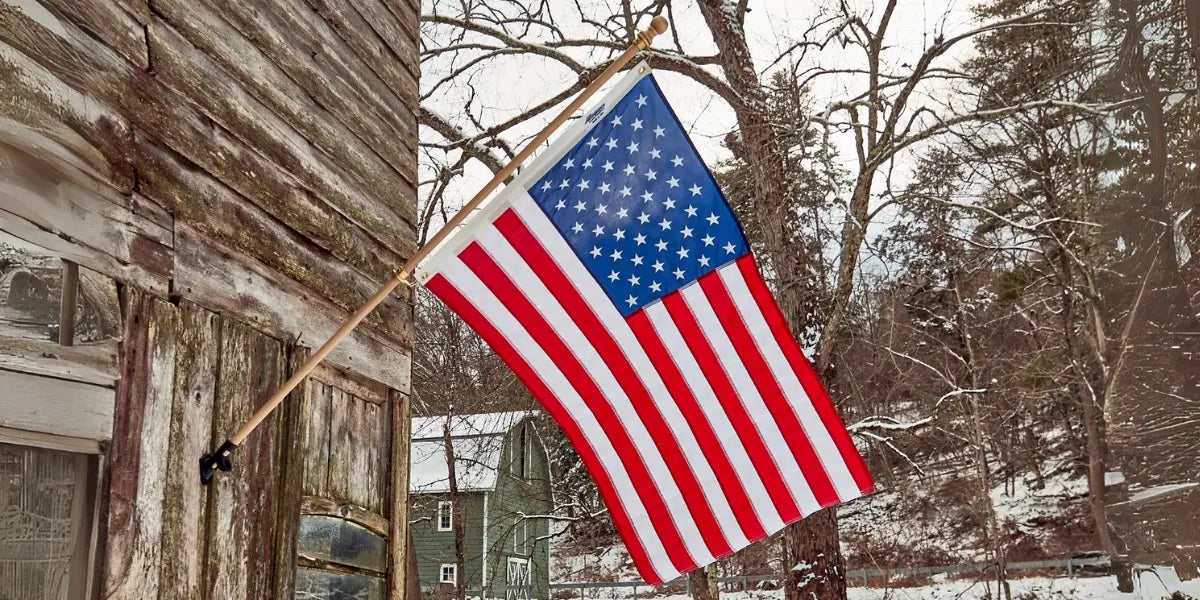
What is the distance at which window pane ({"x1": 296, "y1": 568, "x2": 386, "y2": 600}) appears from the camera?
3131 mm

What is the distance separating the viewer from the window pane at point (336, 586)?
3131 millimetres

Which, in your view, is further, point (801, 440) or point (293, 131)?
point (801, 440)

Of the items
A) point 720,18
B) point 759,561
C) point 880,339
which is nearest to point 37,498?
point 720,18

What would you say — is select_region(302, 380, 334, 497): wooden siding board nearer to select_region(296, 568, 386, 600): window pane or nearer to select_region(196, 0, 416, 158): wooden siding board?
select_region(296, 568, 386, 600): window pane

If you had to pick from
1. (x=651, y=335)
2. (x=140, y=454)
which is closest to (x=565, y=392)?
(x=651, y=335)

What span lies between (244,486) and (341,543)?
2.20 ft

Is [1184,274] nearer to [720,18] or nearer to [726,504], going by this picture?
[726,504]

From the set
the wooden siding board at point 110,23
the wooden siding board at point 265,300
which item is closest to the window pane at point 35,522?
the wooden siding board at point 265,300

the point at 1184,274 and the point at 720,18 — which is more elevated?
the point at 720,18

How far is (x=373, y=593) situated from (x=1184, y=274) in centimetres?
342

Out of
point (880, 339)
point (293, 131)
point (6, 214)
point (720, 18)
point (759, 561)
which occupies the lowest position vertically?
point (759, 561)

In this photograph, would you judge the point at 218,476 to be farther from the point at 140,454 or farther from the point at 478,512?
the point at 478,512

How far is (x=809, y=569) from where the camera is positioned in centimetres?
921

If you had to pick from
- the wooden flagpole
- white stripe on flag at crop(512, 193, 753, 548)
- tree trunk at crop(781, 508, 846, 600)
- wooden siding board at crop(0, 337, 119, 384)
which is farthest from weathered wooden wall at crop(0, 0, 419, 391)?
tree trunk at crop(781, 508, 846, 600)
